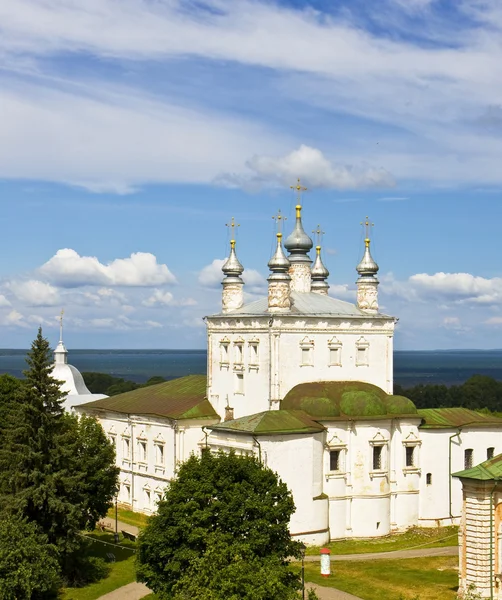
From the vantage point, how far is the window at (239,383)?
154 ft

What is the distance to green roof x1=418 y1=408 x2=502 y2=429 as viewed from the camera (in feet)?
152

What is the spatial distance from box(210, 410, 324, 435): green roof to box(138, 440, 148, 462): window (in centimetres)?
870

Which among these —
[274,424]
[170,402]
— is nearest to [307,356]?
[274,424]

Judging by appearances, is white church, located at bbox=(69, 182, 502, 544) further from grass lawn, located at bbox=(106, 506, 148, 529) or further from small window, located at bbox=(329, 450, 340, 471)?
grass lawn, located at bbox=(106, 506, 148, 529)

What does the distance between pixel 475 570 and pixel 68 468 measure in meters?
15.7

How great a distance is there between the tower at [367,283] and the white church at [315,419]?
6cm

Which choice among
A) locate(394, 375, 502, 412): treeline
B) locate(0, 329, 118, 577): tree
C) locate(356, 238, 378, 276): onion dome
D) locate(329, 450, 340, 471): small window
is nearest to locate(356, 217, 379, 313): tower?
locate(356, 238, 378, 276): onion dome

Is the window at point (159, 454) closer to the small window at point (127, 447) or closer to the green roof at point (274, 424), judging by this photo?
the small window at point (127, 447)

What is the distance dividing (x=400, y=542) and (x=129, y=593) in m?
13.0

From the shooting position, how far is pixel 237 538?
32156 mm

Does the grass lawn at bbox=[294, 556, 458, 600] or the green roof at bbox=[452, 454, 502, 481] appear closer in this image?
the green roof at bbox=[452, 454, 502, 481]

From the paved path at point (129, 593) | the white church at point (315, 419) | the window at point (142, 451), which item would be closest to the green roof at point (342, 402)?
the white church at point (315, 419)

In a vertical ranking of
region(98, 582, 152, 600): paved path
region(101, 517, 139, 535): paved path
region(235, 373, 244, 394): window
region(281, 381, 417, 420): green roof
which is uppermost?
region(235, 373, 244, 394): window

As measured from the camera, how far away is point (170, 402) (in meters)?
50.7
